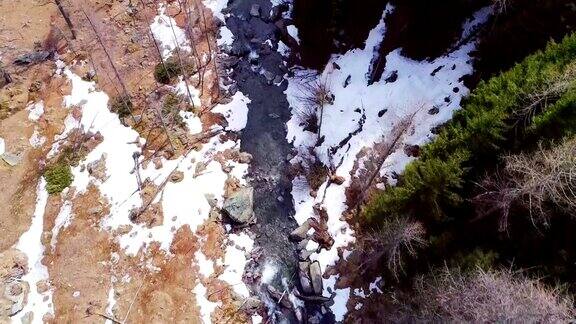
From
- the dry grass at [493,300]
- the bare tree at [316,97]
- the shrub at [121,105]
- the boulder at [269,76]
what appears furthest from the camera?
the boulder at [269,76]

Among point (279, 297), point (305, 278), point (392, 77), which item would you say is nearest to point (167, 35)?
point (392, 77)

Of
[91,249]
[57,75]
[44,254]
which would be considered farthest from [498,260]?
[57,75]

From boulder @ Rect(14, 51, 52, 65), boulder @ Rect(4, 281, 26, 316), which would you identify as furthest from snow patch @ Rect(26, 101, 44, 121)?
boulder @ Rect(4, 281, 26, 316)

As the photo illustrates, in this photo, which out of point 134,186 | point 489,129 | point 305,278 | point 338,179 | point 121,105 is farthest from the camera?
point 121,105

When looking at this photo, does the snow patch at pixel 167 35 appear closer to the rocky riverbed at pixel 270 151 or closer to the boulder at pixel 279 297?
the rocky riverbed at pixel 270 151

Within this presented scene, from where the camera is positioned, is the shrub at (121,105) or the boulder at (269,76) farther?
the boulder at (269,76)

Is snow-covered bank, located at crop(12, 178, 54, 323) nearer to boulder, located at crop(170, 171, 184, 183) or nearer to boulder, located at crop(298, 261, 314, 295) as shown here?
boulder, located at crop(170, 171, 184, 183)

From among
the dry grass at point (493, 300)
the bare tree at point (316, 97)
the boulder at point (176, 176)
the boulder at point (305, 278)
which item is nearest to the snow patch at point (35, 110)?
the boulder at point (176, 176)

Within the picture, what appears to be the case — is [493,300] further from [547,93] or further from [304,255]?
[304,255]
